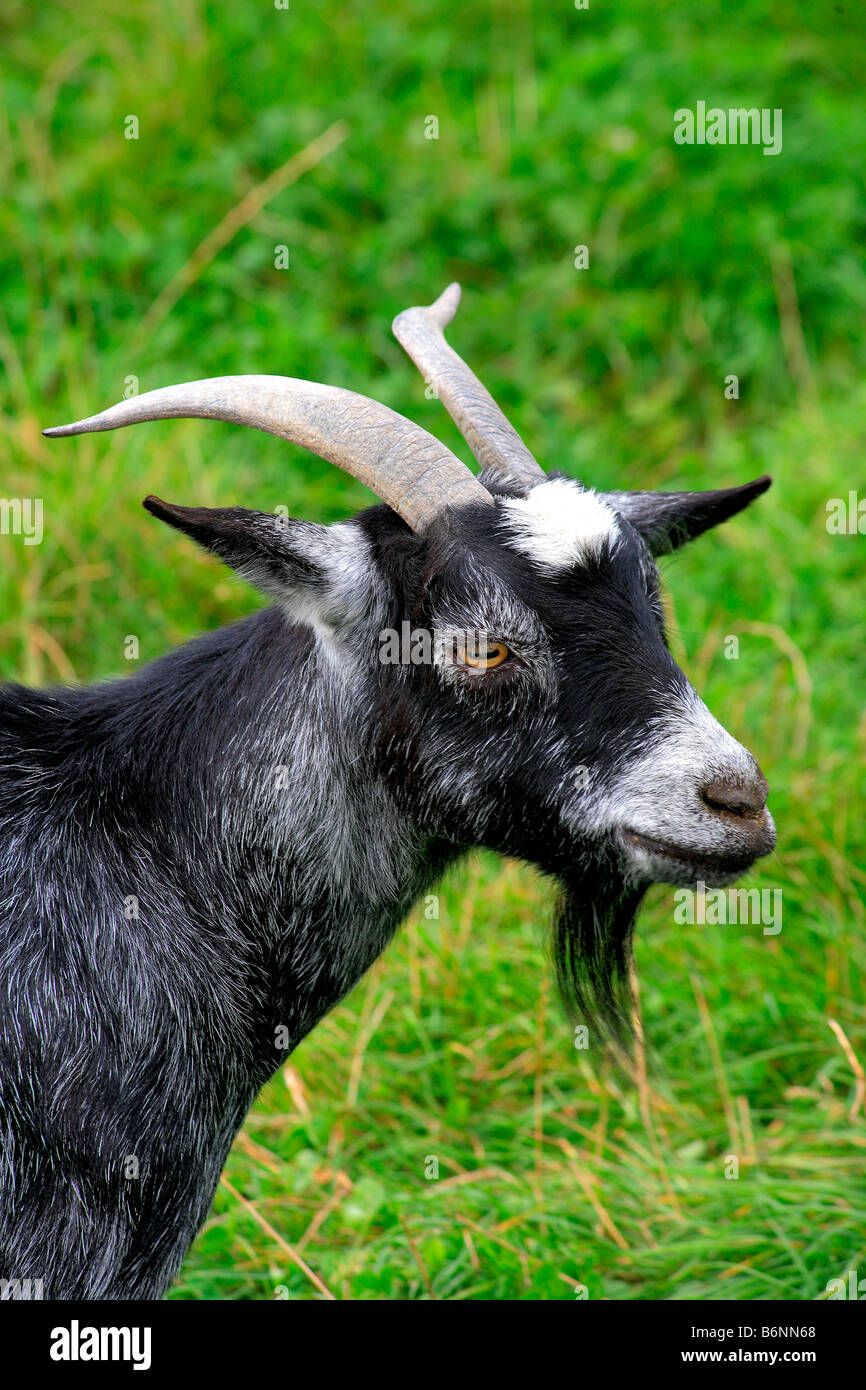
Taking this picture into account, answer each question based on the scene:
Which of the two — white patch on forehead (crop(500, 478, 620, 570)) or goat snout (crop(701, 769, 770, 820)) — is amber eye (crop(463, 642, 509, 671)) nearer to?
white patch on forehead (crop(500, 478, 620, 570))

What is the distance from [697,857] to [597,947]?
2.59 feet

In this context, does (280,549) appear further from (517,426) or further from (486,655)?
(517,426)

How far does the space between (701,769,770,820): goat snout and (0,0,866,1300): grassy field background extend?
1.24m

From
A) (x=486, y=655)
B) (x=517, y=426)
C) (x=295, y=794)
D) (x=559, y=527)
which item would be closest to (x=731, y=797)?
(x=486, y=655)

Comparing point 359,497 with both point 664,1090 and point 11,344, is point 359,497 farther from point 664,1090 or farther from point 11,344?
point 664,1090

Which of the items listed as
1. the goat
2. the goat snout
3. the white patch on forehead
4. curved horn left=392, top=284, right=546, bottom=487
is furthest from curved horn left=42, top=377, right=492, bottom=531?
the goat snout

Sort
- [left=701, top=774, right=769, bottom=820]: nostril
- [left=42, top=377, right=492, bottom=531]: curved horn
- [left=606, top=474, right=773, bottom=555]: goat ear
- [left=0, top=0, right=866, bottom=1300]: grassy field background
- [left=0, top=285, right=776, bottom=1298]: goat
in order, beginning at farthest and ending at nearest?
[left=0, top=0, right=866, bottom=1300]: grassy field background, [left=606, top=474, right=773, bottom=555]: goat ear, [left=42, top=377, right=492, bottom=531]: curved horn, [left=0, top=285, right=776, bottom=1298]: goat, [left=701, top=774, right=769, bottom=820]: nostril

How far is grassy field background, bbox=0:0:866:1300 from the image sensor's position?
4.75 meters

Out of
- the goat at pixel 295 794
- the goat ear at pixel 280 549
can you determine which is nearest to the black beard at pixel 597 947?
the goat at pixel 295 794

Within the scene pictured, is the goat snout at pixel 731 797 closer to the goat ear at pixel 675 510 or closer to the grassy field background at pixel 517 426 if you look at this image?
the goat ear at pixel 675 510

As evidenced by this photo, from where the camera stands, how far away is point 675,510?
12.9ft

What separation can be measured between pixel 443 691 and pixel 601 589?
0.45m
